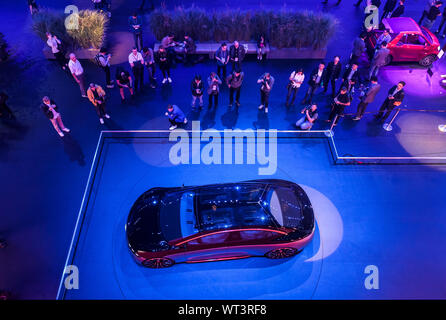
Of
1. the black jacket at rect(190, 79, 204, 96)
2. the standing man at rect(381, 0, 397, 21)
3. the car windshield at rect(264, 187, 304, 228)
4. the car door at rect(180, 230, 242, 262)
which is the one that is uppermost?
the standing man at rect(381, 0, 397, 21)

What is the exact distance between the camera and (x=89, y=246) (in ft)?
23.2

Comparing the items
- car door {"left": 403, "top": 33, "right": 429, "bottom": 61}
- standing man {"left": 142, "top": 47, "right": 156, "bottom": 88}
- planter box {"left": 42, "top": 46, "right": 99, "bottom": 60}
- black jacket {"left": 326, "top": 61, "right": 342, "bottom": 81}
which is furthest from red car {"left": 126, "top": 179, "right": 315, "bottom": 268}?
car door {"left": 403, "top": 33, "right": 429, "bottom": 61}

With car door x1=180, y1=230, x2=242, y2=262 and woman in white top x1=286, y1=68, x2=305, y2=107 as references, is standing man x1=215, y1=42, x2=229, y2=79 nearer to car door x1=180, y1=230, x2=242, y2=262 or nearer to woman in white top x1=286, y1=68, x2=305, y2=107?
woman in white top x1=286, y1=68, x2=305, y2=107

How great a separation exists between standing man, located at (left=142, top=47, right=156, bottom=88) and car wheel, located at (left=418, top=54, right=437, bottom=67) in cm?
977

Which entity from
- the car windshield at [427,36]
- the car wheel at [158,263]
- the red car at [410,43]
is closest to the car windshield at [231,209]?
the car wheel at [158,263]

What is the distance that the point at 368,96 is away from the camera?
8984 millimetres

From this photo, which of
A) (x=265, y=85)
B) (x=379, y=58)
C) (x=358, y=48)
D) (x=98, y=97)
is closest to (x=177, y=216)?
(x=98, y=97)

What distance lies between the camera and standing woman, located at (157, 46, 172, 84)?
9.55 m

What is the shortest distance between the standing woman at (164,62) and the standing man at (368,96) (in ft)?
20.4

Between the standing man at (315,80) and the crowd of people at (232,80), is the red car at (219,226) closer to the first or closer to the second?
the crowd of people at (232,80)

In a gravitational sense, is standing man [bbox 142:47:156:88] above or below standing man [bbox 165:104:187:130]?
above

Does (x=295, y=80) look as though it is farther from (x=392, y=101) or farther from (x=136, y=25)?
(x=136, y=25)

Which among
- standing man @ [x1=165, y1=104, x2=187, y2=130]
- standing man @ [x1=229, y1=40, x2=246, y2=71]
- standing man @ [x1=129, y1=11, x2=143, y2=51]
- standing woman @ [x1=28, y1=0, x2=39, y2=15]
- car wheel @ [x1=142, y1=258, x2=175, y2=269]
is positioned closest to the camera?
car wheel @ [x1=142, y1=258, x2=175, y2=269]

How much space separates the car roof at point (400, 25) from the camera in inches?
435
